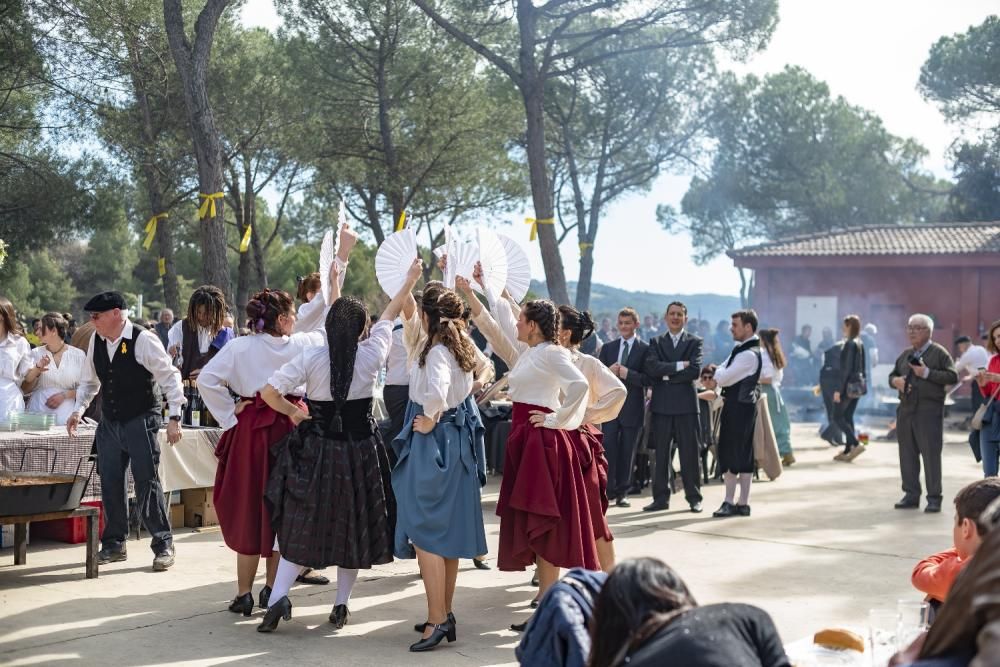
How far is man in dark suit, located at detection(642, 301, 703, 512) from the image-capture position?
352 inches

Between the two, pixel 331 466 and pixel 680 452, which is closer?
pixel 331 466

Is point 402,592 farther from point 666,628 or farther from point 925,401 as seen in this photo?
point 925,401

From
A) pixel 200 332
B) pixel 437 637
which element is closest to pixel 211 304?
pixel 200 332

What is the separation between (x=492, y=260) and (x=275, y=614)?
2250 millimetres

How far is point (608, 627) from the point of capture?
2.17 m

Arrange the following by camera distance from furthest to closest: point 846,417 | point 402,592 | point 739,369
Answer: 1. point 846,417
2. point 739,369
3. point 402,592

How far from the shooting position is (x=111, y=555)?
6.62m

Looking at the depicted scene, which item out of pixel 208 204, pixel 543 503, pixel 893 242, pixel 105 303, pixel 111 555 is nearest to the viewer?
pixel 543 503

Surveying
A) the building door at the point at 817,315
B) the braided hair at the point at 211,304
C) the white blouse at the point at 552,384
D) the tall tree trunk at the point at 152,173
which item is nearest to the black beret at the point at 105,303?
the braided hair at the point at 211,304

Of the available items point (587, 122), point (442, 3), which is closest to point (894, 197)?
point (587, 122)

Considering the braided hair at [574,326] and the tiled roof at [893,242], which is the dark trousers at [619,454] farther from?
the tiled roof at [893,242]

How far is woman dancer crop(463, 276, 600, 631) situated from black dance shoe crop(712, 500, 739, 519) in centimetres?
353

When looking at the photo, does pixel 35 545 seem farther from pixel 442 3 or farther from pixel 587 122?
pixel 587 122

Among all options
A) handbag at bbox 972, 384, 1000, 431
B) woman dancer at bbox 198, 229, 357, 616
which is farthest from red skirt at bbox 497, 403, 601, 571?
handbag at bbox 972, 384, 1000, 431
